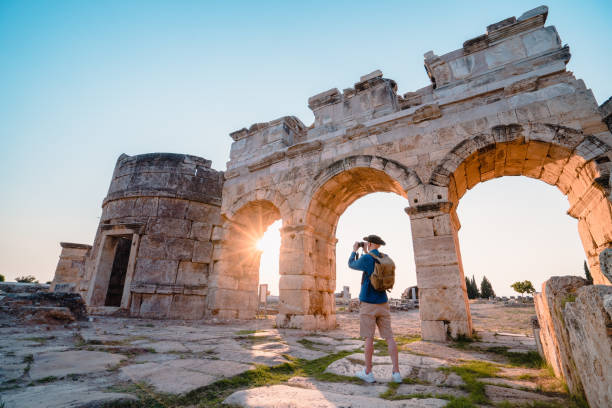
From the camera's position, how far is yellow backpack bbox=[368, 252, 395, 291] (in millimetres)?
2818

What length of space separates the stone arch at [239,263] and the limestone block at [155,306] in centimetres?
112

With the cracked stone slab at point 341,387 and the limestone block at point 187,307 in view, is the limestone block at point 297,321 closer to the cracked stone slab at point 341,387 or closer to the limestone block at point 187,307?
the limestone block at point 187,307

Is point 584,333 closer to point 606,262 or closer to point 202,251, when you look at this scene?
point 606,262

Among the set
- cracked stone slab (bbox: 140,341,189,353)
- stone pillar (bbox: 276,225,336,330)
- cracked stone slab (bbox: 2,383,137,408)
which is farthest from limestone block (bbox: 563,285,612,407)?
stone pillar (bbox: 276,225,336,330)

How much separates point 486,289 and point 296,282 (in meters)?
26.3

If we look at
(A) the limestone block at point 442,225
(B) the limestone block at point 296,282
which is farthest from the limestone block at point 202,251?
(A) the limestone block at point 442,225

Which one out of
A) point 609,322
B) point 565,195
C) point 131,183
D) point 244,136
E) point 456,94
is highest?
point 244,136

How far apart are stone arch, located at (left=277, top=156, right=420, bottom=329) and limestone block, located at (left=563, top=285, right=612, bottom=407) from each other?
422 centimetres

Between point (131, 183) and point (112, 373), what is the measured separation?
7.69 m

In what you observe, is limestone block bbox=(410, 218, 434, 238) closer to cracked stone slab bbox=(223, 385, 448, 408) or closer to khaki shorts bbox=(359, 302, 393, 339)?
khaki shorts bbox=(359, 302, 393, 339)

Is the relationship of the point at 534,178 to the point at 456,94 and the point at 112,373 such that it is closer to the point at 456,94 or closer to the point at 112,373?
the point at 456,94

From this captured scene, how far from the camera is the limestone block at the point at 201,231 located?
855 cm

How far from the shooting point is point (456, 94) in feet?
19.6

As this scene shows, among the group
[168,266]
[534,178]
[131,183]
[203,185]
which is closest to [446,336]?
[534,178]
